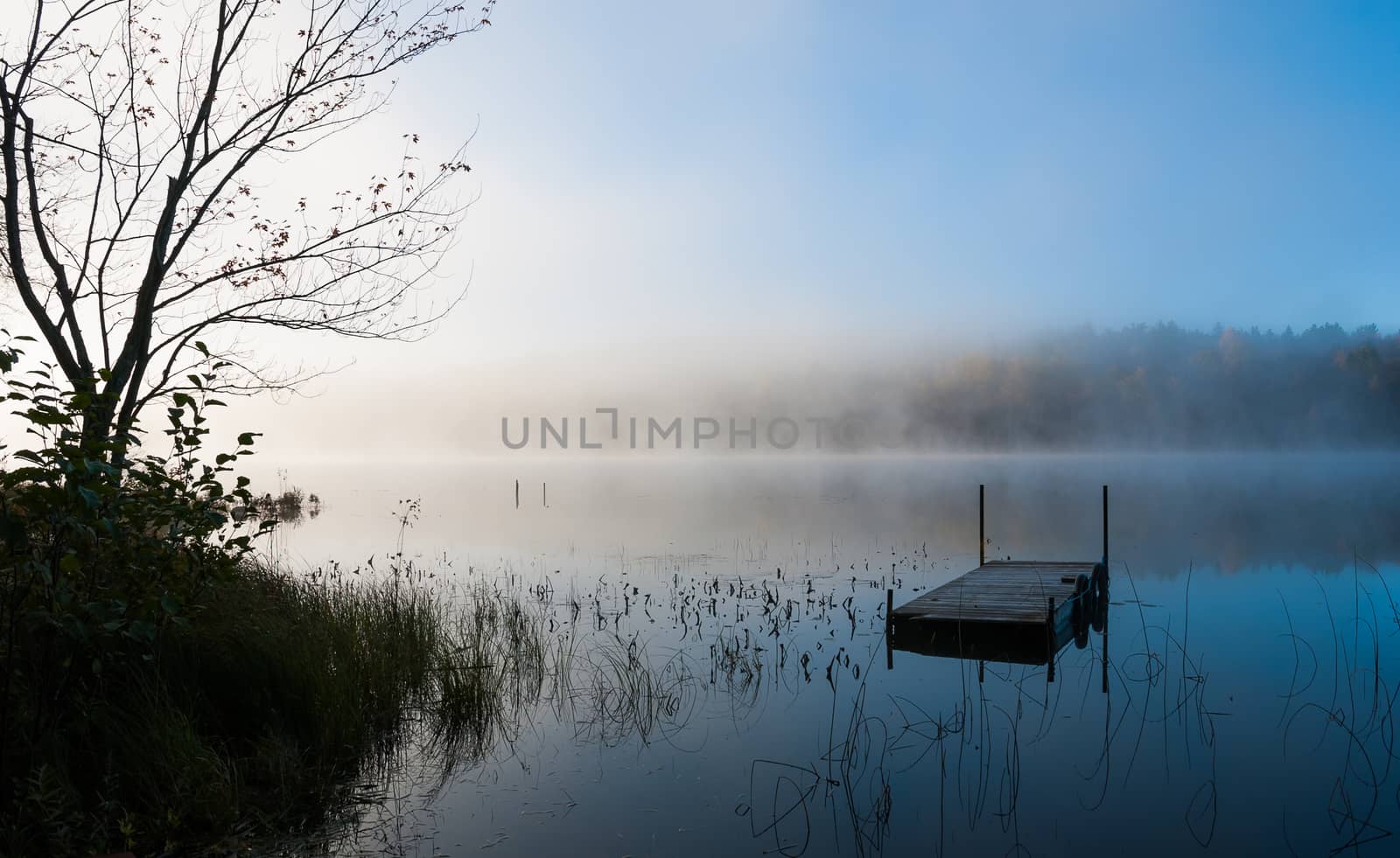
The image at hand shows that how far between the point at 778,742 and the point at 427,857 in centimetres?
418

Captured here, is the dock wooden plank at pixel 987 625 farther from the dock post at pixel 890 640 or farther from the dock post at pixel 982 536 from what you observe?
the dock post at pixel 982 536

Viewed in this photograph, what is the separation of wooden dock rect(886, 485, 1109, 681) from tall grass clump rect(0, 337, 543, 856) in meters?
7.15

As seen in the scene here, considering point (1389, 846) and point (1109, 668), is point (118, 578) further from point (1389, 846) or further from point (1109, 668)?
point (1109, 668)

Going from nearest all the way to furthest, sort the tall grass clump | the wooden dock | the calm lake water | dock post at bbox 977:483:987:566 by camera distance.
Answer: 1. the tall grass clump
2. the calm lake water
3. the wooden dock
4. dock post at bbox 977:483:987:566

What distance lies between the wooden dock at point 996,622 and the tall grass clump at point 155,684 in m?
7.15

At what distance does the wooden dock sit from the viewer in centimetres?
1341

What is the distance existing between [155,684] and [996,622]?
10732 millimetres

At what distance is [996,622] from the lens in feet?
44.0

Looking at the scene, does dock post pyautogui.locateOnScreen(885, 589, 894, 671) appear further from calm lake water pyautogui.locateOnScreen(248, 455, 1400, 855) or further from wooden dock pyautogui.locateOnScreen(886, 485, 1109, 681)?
calm lake water pyautogui.locateOnScreen(248, 455, 1400, 855)

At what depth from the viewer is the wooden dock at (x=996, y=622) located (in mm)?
13406

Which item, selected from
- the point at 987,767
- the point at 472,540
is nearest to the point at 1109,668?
the point at 987,767

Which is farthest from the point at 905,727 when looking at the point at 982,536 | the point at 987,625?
the point at 982,536

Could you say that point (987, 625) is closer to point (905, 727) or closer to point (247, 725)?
point (905, 727)

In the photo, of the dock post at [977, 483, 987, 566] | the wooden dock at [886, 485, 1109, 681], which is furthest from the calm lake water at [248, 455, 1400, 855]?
the dock post at [977, 483, 987, 566]
